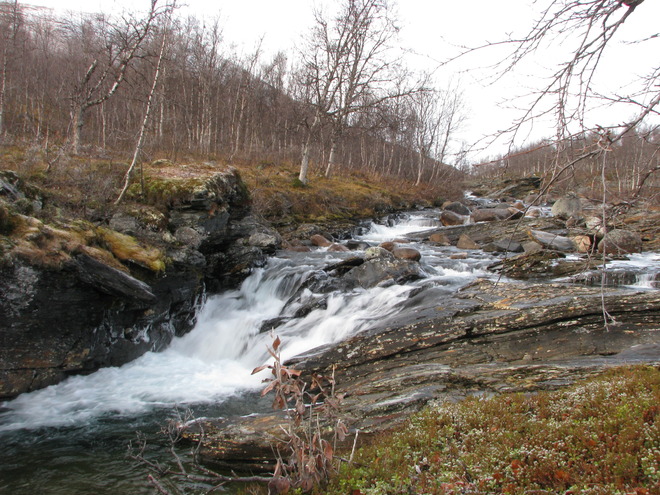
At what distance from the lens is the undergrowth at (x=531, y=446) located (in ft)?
9.91

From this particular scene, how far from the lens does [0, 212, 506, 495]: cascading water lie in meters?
5.08

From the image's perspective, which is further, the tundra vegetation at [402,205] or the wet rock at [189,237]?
the wet rock at [189,237]

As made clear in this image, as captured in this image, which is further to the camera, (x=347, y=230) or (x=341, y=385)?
(x=347, y=230)

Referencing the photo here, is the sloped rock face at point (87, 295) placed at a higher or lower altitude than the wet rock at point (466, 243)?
lower

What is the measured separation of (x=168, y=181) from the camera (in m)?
12.1

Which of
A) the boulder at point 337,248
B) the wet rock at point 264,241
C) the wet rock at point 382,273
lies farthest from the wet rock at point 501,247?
the wet rock at point 264,241

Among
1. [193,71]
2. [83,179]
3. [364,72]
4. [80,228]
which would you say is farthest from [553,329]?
[193,71]

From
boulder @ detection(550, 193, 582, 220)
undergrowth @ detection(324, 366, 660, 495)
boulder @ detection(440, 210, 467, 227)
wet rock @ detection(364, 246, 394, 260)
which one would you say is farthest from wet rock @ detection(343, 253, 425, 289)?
boulder @ detection(550, 193, 582, 220)

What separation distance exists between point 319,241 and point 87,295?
9.80 metres

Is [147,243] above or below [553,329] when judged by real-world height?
above

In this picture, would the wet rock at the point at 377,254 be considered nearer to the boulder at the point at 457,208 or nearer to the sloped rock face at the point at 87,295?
the sloped rock face at the point at 87,295

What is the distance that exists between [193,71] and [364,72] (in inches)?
512

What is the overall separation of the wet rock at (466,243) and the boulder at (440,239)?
71 cm

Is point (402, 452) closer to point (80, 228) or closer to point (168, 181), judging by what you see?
point (80, 228)
